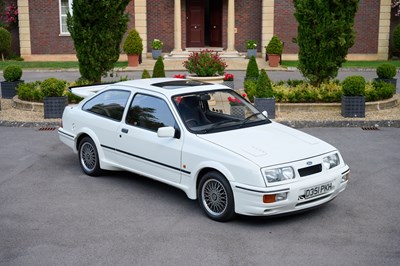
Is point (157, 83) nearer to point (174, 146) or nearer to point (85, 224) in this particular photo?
point (174, 146)

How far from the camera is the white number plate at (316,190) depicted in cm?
720

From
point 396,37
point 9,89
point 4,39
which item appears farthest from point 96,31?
point 396,37

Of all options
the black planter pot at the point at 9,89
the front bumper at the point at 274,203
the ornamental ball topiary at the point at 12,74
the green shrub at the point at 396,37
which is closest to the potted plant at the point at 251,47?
the green shrub at the point at 396,37

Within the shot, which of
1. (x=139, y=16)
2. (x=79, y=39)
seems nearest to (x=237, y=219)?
(x=79, y=39)

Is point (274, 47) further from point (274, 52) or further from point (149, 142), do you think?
point (149, 142)

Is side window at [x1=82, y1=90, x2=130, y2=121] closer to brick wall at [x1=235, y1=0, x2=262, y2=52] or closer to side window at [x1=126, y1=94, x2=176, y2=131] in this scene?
side window at [x1=126, y1=94, x2=176, y2=131]

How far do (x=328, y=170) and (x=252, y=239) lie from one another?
1.43m

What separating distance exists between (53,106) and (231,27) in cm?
1817

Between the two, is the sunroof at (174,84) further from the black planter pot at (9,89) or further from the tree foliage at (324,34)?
the black planter pot at (9,89)

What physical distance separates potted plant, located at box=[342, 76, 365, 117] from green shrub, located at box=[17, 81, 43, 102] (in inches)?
306

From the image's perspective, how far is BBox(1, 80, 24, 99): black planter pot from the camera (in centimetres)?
1767

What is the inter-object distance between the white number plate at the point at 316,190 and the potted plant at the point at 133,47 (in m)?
21.9

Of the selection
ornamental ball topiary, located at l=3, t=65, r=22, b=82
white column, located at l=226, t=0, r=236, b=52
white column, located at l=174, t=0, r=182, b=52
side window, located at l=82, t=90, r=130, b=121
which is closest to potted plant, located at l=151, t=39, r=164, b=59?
white column, located at l=174, t=0, r=182, b=52

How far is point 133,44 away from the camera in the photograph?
28625 millimetres
